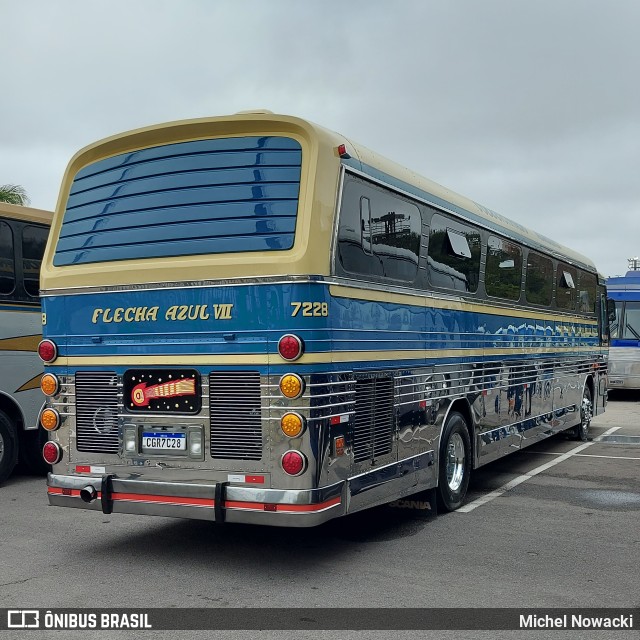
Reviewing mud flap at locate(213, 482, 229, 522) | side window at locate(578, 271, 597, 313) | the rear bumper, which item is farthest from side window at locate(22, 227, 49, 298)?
side window at locate(578, 271, 597, 313)

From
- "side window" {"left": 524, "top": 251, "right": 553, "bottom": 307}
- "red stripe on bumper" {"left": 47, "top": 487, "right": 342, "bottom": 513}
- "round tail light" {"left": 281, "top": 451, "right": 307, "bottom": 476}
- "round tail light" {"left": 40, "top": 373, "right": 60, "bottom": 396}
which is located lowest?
"red stripe on bumper" {"left": 47, "top": 487, "right": 342, "bottom": 513}

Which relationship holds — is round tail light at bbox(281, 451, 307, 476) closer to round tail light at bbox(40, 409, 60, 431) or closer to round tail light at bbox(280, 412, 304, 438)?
round tail light at bbox(280, 412, 304, 438)

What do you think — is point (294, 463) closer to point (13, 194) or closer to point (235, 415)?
point (235, 415)

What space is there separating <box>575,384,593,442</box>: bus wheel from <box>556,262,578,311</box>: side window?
192 centimetres

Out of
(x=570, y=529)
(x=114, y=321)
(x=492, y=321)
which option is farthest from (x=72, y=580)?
(x=492, y=321)

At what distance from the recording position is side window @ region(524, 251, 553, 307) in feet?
35.5

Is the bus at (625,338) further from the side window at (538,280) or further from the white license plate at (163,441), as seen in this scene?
the white license plate at (163,441)

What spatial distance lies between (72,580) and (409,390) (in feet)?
10.3

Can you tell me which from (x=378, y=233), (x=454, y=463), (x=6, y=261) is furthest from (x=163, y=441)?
(x=6, y=261)

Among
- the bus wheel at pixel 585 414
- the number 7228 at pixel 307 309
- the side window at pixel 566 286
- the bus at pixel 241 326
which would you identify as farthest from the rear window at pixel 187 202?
the bus wheel at pixel 585 414

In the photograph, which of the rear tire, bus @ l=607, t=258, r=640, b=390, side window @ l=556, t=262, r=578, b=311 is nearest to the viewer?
the rear tire

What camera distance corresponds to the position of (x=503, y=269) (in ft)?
32.1

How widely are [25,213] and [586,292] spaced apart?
927 cm

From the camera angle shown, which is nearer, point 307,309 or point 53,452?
point 307,309
